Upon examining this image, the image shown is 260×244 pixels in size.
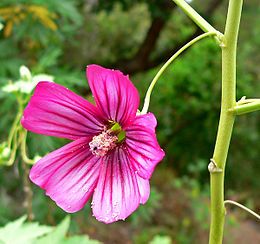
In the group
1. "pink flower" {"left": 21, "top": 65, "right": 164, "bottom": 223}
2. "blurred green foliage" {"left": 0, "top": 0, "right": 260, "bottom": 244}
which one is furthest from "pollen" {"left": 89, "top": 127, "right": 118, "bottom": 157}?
"blurred green foliage" {"left": 0, "top": 0, "right": 260, "bottom": 244}

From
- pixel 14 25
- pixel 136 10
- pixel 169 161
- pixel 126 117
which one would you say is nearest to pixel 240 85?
pixel 136 10

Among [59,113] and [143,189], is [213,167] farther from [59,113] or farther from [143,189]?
[59,113]

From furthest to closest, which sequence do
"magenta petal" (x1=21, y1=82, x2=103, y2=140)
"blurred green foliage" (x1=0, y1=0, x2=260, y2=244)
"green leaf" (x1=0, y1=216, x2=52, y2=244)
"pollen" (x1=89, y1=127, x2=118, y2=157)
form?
"blurred green foliage" (x1=0, y1=0, x2=260, y2=244)
"green leaf" (x1=0, y1=216, x2=52, y2=244)
"pollen" (x1=89, y1=127, x2=118, y2=157)
"magenta petal" (x1=21, y1=82, x2=103, y2=140)

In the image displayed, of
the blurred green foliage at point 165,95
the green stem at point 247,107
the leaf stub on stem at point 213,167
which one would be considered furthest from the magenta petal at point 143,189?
the blurred green foliage at point 165,95

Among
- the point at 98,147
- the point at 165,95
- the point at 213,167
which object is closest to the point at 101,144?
the point at 98,147

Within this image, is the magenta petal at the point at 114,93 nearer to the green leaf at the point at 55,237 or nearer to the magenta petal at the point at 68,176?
the magenta petal at the point at 68,176

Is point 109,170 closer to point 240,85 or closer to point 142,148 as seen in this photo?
point 142,148

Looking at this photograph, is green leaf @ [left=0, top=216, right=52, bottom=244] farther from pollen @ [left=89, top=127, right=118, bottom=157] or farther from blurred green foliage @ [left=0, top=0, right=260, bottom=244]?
blurred green foliage @ [left=0, top=0, right=260, bottom=244]
